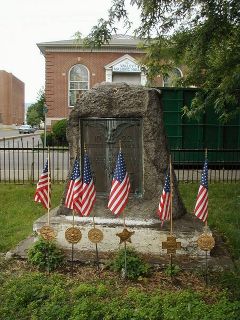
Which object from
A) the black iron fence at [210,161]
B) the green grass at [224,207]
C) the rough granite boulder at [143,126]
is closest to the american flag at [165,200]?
the rough granite boulder at [143,126]

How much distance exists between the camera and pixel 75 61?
31.4m

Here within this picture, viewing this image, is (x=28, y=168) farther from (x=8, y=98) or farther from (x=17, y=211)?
(x=8, y=98)

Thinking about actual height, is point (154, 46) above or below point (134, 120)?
above

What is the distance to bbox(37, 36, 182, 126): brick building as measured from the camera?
102ft

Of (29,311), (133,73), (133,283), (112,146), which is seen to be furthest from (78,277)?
(133,73)

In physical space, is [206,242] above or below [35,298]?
above

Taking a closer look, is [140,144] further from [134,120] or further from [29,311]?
[29,311]

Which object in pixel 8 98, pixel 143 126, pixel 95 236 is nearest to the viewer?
pixel 95 236

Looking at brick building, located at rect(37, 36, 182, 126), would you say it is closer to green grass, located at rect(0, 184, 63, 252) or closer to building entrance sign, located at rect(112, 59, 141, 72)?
building entrance sign, located at rect(112, 59, 141, 72)

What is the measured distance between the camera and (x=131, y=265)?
5453mm

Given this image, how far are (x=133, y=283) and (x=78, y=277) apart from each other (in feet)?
2.36

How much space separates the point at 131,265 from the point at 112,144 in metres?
1.96

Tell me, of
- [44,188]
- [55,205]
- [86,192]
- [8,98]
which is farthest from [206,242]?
[8,98]

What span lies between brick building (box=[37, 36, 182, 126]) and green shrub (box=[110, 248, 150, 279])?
2622cm
